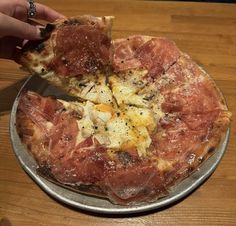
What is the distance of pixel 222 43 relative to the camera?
1342mm

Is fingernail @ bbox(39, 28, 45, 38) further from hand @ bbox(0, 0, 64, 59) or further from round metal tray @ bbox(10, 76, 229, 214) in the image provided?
round metal tray @ bbox(10, 76, 229, 214)

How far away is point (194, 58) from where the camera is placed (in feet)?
4.27

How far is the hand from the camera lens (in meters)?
0.92

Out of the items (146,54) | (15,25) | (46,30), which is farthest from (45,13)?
(146,54)

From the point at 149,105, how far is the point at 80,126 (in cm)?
20

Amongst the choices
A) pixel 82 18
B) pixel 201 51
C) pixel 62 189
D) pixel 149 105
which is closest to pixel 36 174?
pixel 62 189

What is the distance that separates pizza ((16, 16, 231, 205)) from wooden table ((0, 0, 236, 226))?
85 millimetres

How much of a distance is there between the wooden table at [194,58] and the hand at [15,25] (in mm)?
167

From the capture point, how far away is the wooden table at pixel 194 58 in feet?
2.98

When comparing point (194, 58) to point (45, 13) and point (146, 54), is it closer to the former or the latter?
point (146, 54)

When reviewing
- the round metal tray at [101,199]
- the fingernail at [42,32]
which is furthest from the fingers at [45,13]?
the round metal tray at [101,199]

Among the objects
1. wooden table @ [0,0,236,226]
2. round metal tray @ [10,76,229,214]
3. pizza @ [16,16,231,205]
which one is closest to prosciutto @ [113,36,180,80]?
pizza @ [16,16,231,205]

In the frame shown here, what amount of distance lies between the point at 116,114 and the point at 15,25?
344 mm

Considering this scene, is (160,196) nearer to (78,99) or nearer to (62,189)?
(62,189)
